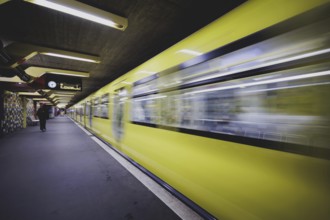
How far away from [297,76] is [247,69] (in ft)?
1.40

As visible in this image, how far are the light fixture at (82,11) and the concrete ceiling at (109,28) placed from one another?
0.23 feet

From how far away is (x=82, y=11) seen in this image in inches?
99.6

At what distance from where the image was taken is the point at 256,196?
5.16ft

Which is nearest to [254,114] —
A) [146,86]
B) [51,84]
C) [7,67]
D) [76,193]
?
[146,86]

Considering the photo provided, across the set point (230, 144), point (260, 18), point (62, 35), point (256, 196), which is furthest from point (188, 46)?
point (62, 35)

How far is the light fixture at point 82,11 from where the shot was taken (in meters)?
2.32

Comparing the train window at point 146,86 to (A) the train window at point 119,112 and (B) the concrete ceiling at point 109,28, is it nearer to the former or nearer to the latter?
(A) the train window at point 119,112

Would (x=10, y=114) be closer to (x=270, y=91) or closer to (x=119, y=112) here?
(x=119, y=112)

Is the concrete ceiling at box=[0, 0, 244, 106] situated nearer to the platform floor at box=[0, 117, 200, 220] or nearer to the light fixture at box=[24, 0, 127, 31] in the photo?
the light fixture at box=[24, 0, 127, 31]

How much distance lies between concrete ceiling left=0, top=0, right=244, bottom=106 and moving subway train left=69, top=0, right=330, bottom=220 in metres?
0.61

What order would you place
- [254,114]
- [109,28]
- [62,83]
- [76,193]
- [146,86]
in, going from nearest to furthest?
[254,114] → [76,193] → [109,28] → [146,86] → [62,83]

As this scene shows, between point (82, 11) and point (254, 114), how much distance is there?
2703 millimetres

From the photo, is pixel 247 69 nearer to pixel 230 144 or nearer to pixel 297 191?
pixel 230 144

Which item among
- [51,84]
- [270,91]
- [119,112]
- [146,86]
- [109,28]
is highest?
[109,28]
